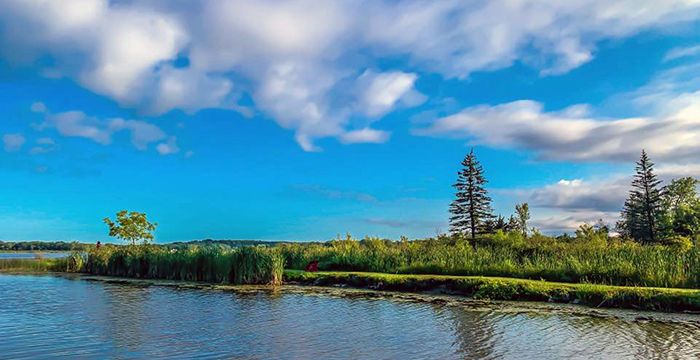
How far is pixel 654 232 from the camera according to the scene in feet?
202

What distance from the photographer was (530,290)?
732 inches

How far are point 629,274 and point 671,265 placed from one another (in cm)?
139

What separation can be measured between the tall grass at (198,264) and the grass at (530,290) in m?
2.21

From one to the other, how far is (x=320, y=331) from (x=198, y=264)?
57.6 feet

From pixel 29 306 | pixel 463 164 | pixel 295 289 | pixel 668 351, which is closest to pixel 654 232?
pixel 463 164

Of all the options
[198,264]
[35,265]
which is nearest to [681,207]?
[198,264]

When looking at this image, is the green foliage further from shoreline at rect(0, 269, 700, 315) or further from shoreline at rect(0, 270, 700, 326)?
shoreline at rect(0, 270, 700, 326)

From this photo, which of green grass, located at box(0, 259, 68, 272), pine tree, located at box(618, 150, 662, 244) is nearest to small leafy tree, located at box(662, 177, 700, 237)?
pine tree, located at box(618, 150, 662, 244)

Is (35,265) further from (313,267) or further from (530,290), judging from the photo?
(530,290)

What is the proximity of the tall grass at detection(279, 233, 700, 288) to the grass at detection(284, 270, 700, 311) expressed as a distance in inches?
70.1

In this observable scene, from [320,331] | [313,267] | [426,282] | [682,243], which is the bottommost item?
[320,331]

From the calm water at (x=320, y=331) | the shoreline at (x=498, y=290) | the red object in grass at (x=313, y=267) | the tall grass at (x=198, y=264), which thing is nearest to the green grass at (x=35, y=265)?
the tall grass at (x=198, y=264)

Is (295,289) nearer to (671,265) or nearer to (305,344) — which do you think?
(305,344)

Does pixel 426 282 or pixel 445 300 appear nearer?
pixel 445 300
